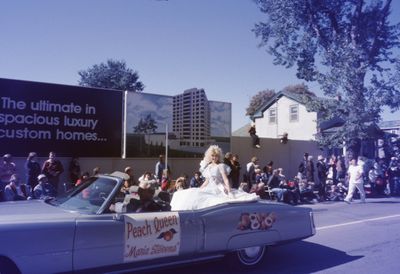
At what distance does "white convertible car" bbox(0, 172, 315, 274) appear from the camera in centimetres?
408

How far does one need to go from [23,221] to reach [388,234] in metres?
7.56

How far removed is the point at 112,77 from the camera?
48.6 m

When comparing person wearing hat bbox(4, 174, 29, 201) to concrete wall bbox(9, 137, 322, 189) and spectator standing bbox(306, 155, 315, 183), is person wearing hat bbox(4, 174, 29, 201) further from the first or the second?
spectator standing bbox(306, 155, 315, 183)

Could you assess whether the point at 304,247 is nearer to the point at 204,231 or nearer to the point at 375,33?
the point at 204,231

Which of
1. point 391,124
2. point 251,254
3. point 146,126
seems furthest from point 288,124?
point 251,254

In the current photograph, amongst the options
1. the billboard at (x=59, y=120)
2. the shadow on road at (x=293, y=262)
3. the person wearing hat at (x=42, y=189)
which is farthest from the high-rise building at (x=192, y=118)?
the shadow on road at (x=293, y=262)

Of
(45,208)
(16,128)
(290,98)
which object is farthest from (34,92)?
(290,98)

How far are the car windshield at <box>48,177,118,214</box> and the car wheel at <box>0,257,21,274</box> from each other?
92cm

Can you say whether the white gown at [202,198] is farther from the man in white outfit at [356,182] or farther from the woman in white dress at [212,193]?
the man in white outfit at [356,182]

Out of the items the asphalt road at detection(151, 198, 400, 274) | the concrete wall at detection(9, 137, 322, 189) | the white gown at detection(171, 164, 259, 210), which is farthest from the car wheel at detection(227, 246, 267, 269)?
the concrete wall at detection(9, 137, 322, 189)

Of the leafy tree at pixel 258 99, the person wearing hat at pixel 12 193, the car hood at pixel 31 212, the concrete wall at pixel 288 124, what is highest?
the leafy tree at pixel 258 99

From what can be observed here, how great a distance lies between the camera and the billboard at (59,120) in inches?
499

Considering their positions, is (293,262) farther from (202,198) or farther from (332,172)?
(332,172)

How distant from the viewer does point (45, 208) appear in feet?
16.0
